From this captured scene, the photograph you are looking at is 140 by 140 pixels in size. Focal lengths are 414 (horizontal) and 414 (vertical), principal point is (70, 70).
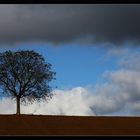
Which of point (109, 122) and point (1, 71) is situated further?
point (1, 71)

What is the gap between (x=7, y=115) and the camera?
35.9 feet

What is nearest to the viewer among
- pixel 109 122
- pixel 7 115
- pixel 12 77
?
pixel 7 115
